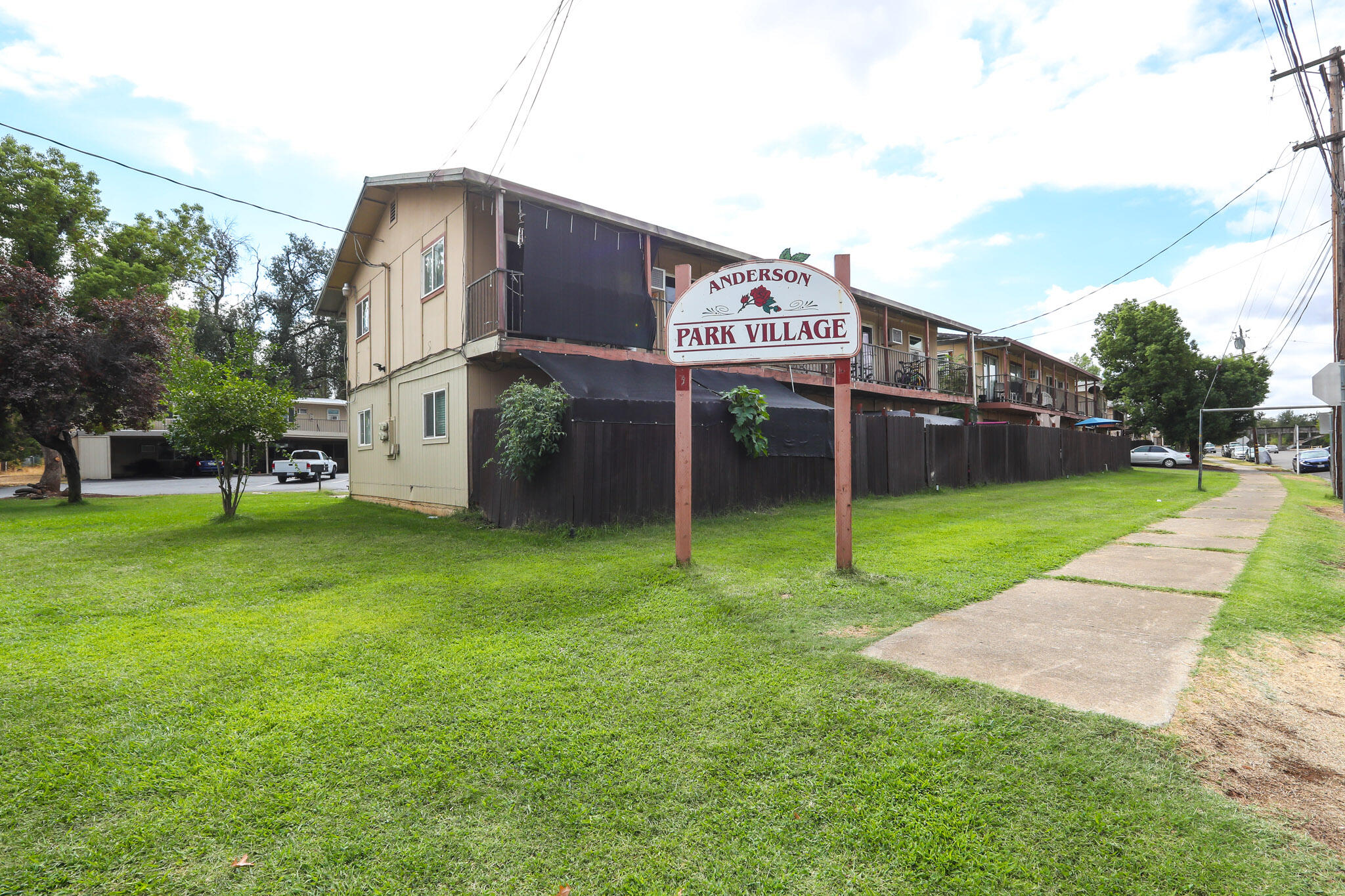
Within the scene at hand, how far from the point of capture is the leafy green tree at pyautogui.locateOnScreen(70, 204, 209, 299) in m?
19.5

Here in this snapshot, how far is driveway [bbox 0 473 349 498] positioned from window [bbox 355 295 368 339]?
533cm

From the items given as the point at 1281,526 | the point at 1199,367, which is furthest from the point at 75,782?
the point at 1199,367

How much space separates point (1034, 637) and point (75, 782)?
4.65m

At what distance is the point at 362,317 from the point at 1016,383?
84.0 ft

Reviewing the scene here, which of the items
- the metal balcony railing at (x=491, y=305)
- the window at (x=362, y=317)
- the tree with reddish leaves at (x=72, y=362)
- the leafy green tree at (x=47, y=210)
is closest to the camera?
the metal balcony railing at (x=491, y=305)

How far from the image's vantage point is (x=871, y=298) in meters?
18.7

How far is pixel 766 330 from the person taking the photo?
5969 millimetres

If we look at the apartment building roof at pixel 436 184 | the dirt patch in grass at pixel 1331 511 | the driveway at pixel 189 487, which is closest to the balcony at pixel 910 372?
the apartment building roof at pixel 436 184

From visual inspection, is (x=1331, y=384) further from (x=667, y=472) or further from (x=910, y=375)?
(x=910, y=375)

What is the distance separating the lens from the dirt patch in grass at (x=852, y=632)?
→ 3963 millimetres

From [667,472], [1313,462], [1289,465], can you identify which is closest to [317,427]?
[667,472]

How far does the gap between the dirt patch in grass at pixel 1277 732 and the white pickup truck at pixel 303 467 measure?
29.9 m

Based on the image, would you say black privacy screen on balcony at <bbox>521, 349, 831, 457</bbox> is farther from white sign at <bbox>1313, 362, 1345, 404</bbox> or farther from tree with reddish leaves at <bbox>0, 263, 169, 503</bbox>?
tree with reddish leaves at <bbox>0, 263, 169, 503</bbox>

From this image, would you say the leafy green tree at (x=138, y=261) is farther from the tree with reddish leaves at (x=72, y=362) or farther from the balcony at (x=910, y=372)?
the balcony at (x=910, y=372)
